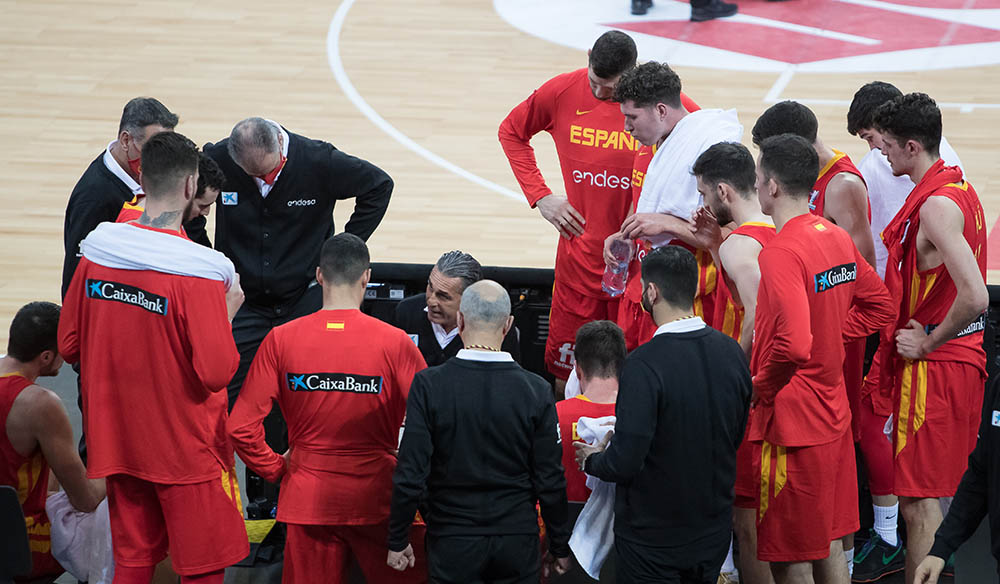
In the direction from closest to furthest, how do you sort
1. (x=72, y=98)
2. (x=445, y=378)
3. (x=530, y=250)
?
(x=445, y=378), (x=530, y=250), (x=72, y=98)

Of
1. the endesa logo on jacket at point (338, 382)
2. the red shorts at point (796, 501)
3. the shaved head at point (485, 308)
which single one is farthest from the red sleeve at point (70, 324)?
the red shorts at point (796, 501)

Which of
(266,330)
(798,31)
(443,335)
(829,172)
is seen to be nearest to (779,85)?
(798,31)

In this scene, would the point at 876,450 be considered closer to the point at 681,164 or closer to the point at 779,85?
the point at 681,164

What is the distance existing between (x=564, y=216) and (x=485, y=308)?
209 centimetres

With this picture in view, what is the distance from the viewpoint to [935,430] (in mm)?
4703

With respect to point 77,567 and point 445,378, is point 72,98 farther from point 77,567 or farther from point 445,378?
point 445,378

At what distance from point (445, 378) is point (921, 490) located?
214cm

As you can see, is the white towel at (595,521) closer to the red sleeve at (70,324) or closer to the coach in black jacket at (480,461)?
the coach in black jacket at (480,461)

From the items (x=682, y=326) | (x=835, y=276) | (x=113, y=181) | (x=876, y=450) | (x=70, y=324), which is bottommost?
(x=876, y=450)

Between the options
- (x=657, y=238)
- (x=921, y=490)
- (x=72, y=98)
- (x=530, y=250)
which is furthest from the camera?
(x=72, y=98)

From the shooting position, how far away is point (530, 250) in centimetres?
852

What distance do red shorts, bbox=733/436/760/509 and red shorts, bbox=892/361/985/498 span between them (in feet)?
2.14

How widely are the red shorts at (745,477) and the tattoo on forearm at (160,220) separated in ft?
7.46

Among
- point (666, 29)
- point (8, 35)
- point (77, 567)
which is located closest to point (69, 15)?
point (8, 35)
